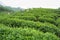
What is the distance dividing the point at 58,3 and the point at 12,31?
25.4 meters

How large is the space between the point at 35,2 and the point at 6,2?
4.89m

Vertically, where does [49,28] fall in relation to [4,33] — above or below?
below

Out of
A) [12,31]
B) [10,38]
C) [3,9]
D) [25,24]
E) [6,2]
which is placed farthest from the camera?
[6,2]

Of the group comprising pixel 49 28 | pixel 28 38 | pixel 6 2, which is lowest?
pixel 6 2

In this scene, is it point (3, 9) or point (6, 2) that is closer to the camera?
point (3, 9)

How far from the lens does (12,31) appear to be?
22.5 ft

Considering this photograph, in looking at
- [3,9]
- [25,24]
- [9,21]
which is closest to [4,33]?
[25,24]

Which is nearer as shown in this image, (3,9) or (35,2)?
(3,9)

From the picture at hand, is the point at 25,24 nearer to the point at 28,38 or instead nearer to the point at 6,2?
the point at 28,38

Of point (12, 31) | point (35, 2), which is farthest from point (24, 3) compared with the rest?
point (12, 31)

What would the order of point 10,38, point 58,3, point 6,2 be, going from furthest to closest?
point 6,2 → point 58,3 → point 10,38

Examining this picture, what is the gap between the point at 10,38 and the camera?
632cm

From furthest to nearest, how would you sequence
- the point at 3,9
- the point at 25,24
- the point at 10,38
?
the point at 3,9, the point at 25,24, the point at 10,38

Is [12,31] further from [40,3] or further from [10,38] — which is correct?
[40,3]
